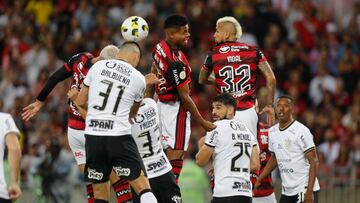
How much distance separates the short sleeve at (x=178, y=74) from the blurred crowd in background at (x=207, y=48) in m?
6.94

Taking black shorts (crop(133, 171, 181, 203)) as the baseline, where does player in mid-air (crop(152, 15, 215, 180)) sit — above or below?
above

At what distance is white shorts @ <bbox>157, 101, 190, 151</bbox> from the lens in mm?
16016

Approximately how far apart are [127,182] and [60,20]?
12129 mm

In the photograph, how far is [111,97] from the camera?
549 inches

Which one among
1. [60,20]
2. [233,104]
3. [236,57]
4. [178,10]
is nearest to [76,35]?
[60,20]

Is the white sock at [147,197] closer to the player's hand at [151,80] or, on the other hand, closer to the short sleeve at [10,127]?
the player's hand at [151,80]

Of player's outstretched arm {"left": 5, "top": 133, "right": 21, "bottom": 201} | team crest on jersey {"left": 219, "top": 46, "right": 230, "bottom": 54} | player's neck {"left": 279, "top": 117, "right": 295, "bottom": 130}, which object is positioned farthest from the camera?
player's neck {"left": 279, "top": 117, "right": 295, "bottom": 130}

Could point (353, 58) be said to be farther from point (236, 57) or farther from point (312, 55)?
point (236, 57)

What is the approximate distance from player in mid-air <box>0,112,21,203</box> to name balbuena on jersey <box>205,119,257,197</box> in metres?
3.33

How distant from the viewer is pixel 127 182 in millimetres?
15234

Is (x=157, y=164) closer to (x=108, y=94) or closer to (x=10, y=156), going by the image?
(x=108, y=94)

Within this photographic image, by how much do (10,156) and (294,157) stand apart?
5.79 m

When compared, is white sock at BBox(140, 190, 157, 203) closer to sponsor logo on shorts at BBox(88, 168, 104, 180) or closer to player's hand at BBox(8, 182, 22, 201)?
sponsor logo on shorts at BBox(88, 168, 104, 180)

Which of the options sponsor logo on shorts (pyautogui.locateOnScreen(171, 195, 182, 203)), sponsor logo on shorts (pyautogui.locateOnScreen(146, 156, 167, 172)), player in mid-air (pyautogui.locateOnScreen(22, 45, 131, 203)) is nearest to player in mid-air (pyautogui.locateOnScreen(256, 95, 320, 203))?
sponsor logo on shorts (pyautogui.locateOnScreen(171, 195, 182, 203))
